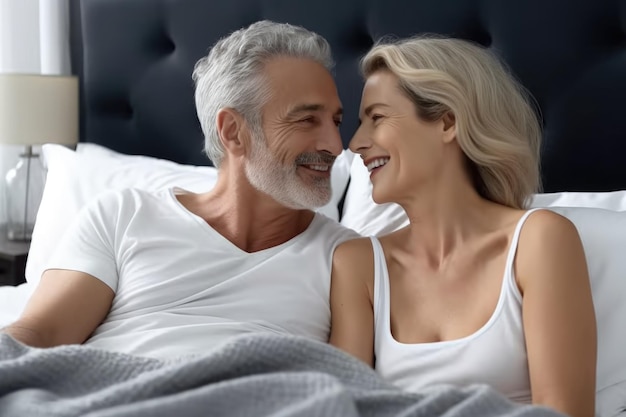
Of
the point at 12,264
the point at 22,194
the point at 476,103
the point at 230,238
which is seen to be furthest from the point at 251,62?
the point at 22,194

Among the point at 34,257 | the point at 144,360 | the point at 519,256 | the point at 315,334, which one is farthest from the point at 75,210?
the point at 519,256

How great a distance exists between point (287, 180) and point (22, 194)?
1376mm

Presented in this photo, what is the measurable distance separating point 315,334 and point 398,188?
320mm

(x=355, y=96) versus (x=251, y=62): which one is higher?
(x=251, y=62)

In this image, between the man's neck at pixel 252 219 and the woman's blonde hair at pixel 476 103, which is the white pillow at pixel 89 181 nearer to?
the man's neck at pixel 252 219

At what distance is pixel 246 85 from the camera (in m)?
1.84

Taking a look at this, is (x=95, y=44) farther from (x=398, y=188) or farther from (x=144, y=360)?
(x=144, y=360)

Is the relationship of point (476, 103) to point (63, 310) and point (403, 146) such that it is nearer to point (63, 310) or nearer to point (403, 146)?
point (403, 146)

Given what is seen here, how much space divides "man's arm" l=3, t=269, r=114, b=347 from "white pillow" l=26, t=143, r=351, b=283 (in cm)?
53

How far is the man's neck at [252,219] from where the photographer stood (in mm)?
1840

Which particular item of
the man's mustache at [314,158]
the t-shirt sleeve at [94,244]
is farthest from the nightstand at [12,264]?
the man's mustache at [314,158]

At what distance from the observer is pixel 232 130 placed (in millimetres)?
1879

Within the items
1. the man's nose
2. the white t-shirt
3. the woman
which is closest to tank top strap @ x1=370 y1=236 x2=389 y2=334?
the woman

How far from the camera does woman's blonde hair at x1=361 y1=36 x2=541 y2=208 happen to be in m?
1.63
